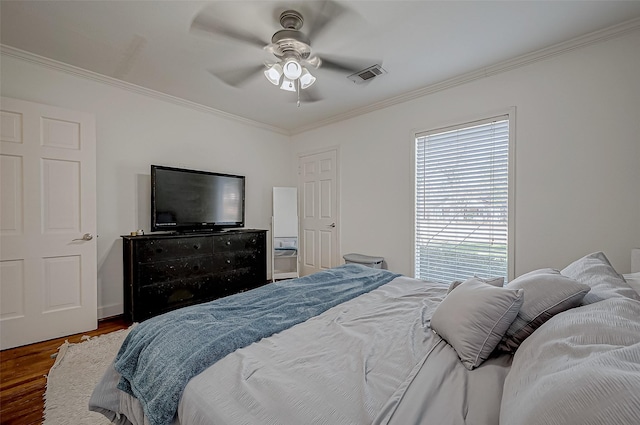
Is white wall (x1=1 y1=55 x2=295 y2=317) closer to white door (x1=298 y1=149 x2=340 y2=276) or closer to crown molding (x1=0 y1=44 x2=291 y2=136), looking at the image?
crown molding (x1=0 y1=44 x2=291 y2=136)

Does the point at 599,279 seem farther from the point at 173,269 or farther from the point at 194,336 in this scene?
the point at 173,269

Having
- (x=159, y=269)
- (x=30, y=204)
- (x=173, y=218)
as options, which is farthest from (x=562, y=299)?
(x=30, y=204)

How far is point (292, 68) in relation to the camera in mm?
2049

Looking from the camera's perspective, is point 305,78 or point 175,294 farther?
point 175,294

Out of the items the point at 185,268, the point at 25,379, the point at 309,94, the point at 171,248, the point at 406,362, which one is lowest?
the point at 25,379

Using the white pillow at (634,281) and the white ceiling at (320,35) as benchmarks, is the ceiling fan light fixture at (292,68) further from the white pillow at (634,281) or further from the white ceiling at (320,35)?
the white pillow at (634,281)

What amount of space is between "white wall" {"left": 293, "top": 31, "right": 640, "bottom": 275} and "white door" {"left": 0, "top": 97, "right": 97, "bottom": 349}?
11.0ft

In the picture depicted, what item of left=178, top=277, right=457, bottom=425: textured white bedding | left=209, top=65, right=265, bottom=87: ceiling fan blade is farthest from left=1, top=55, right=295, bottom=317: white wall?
left=178, top=277, right=457, bottom=425: textured white bedding

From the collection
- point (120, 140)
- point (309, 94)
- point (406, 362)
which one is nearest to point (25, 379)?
point (120, 140)

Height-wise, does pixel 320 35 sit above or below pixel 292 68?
above

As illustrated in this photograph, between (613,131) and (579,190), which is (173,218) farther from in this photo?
(613,131)

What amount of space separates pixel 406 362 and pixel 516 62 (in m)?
3.17

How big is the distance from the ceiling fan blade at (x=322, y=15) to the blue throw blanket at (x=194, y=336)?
2.11 meters

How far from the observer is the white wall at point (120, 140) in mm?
2819
